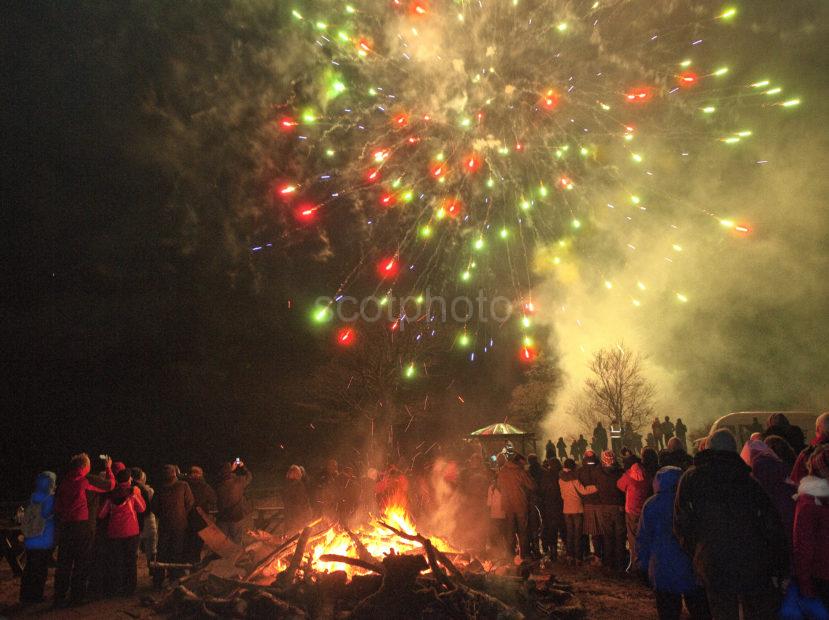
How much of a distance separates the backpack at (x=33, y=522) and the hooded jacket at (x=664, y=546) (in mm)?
7955

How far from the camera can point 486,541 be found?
1225cm

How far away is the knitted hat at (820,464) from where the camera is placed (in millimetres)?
4219

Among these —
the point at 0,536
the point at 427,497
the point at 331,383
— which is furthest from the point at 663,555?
the point at 331,383

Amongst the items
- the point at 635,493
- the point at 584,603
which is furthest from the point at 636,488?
the point at 584,603

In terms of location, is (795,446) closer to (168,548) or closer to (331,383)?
(168,548)

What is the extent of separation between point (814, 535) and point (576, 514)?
7053 millimetres

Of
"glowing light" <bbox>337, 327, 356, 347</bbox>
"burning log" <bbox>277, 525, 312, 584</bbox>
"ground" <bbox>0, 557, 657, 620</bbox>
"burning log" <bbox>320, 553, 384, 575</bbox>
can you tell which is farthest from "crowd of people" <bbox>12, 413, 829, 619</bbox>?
"glowing light" <bbox>337, 327, 356, 347</bbox>

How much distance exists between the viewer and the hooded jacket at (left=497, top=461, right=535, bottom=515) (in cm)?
1098

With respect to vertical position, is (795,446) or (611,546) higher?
(795,446)

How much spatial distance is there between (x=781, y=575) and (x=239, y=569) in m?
7.42

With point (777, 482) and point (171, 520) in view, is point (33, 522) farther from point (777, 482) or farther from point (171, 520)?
point (777, 482)

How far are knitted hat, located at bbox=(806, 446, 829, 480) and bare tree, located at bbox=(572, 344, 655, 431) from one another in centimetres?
2775

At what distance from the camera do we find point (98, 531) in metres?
8.38

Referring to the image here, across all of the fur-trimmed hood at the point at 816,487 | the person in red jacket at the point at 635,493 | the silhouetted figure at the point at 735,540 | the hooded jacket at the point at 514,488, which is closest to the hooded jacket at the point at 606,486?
the person in red jacket at the point at 635,493
